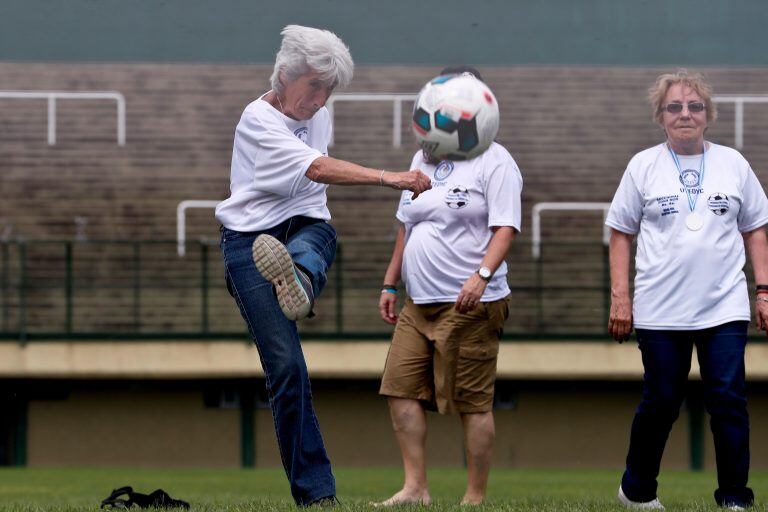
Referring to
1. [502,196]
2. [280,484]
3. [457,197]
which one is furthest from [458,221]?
[280,484]

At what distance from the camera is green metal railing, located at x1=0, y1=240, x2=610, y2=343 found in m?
16.9

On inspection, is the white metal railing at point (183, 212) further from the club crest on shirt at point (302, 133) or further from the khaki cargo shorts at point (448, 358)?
the club crest on shirt at point (302, 133)

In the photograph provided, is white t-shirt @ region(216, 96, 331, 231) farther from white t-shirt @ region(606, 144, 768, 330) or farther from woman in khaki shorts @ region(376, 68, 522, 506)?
white t-shirt @ region(606, 144, 768, 330)

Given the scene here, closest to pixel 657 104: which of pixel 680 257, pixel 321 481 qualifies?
pixel 680 257

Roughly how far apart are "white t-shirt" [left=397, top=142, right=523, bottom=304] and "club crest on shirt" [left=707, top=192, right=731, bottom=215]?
0.82 m

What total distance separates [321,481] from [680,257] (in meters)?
1.65

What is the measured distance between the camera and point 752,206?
18.6ft

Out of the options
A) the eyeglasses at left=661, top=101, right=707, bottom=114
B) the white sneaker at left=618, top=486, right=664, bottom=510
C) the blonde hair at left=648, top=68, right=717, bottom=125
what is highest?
the blonde hair at left=648, top=68, right=717, bottom=125

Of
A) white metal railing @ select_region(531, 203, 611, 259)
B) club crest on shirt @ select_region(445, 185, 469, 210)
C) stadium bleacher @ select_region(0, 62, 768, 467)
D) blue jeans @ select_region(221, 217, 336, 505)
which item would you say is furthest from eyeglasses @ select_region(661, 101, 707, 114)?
white metal railing @ select_region(531, 203, 611, 259)

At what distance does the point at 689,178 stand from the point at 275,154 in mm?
1649

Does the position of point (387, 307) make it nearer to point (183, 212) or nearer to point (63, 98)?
point (183, 212)

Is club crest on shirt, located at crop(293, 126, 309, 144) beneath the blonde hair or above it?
beneath

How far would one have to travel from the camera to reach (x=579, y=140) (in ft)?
66.6

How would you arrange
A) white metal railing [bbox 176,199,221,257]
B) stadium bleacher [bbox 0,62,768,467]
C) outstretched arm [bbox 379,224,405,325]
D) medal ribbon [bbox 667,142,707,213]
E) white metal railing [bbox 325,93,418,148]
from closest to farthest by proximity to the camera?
medal ribbon [bbox 667,142,707,213] → outstretched arm [bbox 379,224,405,325] → stadium bleacher [bbox 0,62,768,467] → white metal railing [bbox 176,199,221,257] → white metal railing [bbox 325,93,418,148]
